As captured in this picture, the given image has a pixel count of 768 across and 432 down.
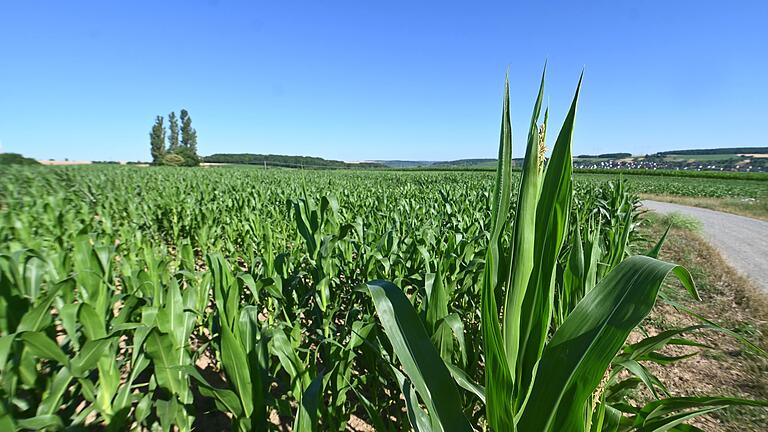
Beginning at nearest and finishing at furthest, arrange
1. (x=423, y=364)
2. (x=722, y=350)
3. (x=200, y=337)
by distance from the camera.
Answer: (x=423, y=364) < (x=200, y=337) < (x=722, y=350)

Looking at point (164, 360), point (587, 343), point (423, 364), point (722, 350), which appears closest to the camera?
point (587, 343)

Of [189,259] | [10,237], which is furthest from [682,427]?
[10,237]

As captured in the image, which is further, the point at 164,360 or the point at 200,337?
the point at 200,337

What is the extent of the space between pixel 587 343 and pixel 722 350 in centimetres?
375

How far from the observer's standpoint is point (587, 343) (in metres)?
0.81

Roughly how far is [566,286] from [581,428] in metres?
0.66

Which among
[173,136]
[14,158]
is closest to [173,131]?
[173,136]

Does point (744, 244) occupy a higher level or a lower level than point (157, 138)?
lower

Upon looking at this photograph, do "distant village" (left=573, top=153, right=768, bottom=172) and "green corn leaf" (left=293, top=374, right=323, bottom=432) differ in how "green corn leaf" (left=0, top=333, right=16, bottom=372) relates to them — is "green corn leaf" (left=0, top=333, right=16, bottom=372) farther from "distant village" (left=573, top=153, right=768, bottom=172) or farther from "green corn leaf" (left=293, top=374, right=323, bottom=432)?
"distant village" (left=573, top=153, right=768, bottom=172)

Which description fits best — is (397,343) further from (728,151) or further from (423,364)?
(728,151)

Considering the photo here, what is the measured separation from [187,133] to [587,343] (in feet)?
302

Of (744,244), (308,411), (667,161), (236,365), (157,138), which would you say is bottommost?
(744,244)

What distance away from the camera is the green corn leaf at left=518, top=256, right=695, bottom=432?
0.76 metres

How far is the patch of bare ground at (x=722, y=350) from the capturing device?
7.89 feet
